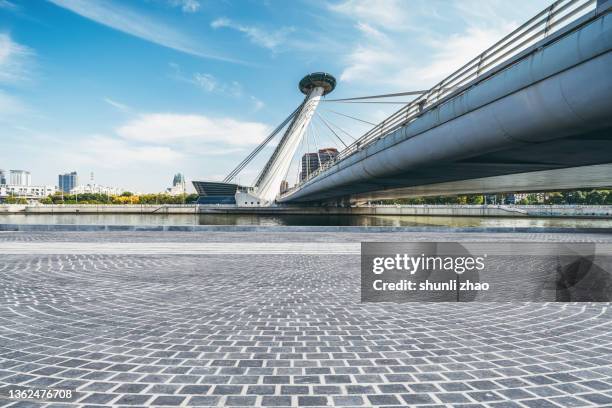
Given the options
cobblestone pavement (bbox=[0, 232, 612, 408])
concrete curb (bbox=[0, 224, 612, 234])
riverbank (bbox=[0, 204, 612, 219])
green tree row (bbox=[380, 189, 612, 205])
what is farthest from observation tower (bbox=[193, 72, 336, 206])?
cobblestone pavement (bbox=[0, 232, 612, 408])

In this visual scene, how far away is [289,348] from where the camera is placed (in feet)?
12.6

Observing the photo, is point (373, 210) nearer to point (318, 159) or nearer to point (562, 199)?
point (318, 159)

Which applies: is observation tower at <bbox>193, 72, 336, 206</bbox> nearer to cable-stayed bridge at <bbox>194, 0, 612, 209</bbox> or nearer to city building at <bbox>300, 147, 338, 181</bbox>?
city building at <bbox>300, 147, 338, 181</bbox>

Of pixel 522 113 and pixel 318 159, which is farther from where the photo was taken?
pixel 318 159

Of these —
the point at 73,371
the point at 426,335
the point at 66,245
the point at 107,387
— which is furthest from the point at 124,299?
Result: the point at 66,245

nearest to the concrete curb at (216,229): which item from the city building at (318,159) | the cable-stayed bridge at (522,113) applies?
the cable-stayed bridge at (522,113)

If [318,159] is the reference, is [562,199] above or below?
below

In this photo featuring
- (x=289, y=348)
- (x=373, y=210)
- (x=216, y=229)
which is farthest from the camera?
(x=373, y=210)

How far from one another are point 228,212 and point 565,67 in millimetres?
70487

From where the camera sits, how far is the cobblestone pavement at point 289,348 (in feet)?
9.66

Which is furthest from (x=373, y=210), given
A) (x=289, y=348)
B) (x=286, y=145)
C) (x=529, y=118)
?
(x=289, y=348)

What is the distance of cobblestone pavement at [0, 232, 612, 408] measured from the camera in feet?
9.66

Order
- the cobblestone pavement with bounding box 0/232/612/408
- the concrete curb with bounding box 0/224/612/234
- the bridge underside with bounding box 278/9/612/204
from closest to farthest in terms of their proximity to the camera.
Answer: the cobblestone pavement with bounding box 0/232/612/408 → the bridge underside with bounding box 278/9/612/204 → the concrete curb with bounding box 0/224/612/234

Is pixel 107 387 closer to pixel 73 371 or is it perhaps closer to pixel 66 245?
pixel 73 371
